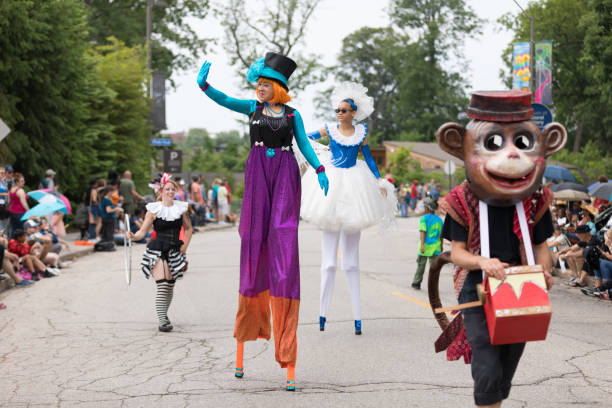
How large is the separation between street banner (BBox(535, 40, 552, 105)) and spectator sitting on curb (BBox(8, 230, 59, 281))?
570 inches

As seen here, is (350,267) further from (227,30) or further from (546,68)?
(227,30)

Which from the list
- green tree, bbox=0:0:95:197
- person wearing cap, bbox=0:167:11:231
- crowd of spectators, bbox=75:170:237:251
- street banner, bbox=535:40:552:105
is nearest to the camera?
person wearing cap, bbox=0:167:11:231

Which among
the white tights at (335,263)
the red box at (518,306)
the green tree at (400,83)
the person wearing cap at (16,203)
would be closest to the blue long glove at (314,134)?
the white tights at (335,263)

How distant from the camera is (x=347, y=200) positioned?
7902 mm

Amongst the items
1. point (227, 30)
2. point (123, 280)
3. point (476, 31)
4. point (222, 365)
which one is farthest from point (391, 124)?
point (222, 365)

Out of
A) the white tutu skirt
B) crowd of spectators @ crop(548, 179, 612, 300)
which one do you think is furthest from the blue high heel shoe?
crowd of spectators @ crop(548, 179, 612, 300)

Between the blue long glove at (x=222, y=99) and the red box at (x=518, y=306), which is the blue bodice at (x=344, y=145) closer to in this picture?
the blue long glove at (x=222, y=99)

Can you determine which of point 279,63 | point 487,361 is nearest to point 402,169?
point 279,63

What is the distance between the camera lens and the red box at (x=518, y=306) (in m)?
3.90

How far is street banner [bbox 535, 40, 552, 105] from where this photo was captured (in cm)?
2183

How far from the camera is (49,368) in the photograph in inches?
261

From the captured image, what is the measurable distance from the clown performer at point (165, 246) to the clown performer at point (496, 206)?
4761mm

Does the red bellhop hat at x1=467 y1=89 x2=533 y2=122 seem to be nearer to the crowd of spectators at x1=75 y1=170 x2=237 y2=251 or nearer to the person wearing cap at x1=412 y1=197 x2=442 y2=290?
the person wearing cap at x1=412 y1=197 x2=442 y2=290

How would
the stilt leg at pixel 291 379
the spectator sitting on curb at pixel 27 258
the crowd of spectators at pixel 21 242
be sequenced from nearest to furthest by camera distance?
the stilt leg at pixel 291 379, the crowd of spectators at pixel 21 242, the spectator sitting on curb at pixel 27 258
